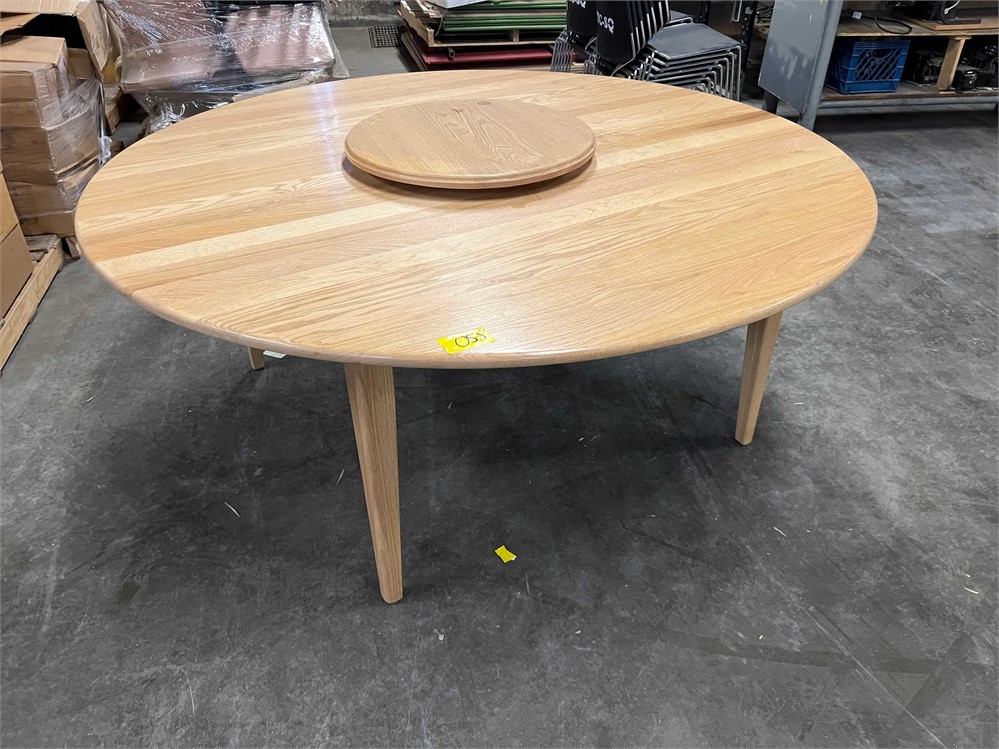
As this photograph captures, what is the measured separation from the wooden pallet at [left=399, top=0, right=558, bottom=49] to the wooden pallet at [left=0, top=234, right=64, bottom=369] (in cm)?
A: 234

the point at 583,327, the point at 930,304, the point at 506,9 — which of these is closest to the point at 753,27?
the point at 506,9

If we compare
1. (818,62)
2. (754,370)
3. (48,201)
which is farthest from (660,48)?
(48,201)

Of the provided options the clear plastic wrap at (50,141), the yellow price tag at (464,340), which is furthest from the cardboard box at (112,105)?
the yellow price tag at (464,340)

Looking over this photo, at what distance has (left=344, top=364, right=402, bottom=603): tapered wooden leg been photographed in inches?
40.4

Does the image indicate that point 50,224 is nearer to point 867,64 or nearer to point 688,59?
point 688,59

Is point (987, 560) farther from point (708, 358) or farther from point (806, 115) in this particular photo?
point (806, 115)

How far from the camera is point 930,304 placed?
85.4 inches

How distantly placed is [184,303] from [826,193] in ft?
3.33

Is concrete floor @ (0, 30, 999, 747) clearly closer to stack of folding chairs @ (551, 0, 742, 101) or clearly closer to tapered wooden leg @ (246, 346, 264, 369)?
tapered wooden leg @ (246, 346, 264, 369)

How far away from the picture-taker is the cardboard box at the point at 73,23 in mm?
2404

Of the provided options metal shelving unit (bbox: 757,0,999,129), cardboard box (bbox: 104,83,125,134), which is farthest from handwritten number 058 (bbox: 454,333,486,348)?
metal shelving unit (bbox: 757,0,999,129)

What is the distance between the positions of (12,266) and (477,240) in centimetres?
166

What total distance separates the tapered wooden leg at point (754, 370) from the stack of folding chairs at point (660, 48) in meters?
1.30

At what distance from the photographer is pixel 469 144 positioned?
1305 millimetres
